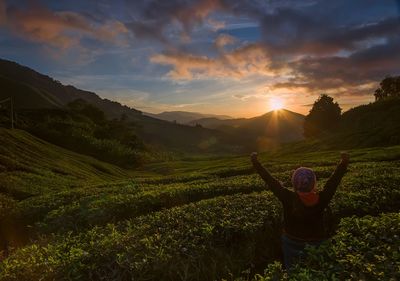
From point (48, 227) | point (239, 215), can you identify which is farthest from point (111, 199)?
point (239, 215)

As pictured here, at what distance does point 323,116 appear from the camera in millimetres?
139000

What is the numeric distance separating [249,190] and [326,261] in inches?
638

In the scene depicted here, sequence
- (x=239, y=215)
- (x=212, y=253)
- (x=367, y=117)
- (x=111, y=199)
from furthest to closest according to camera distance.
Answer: (x=367, y=117) < (x=111, y=199) < (x=239, y=215) < (x=212, y=253)

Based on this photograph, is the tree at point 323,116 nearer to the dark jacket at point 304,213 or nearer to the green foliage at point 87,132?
the green foliage at point 87,132

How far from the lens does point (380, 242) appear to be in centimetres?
1041

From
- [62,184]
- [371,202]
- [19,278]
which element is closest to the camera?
[19,278]

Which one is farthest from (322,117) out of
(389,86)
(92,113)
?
(92,113)

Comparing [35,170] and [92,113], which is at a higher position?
[92,113]

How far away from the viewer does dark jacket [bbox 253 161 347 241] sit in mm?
9938

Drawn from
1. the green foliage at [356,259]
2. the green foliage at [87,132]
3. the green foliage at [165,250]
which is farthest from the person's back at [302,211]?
the green foliage at [87,132]

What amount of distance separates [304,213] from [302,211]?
0.08 m

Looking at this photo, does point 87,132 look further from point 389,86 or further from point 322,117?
point 389,86

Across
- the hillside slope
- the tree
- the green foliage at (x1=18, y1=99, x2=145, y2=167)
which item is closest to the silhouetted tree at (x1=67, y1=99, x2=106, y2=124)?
the green foliage at (x1=18, y1=99, x2=145, y2=167)

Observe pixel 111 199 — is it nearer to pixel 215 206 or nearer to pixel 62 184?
pixel 215 206
